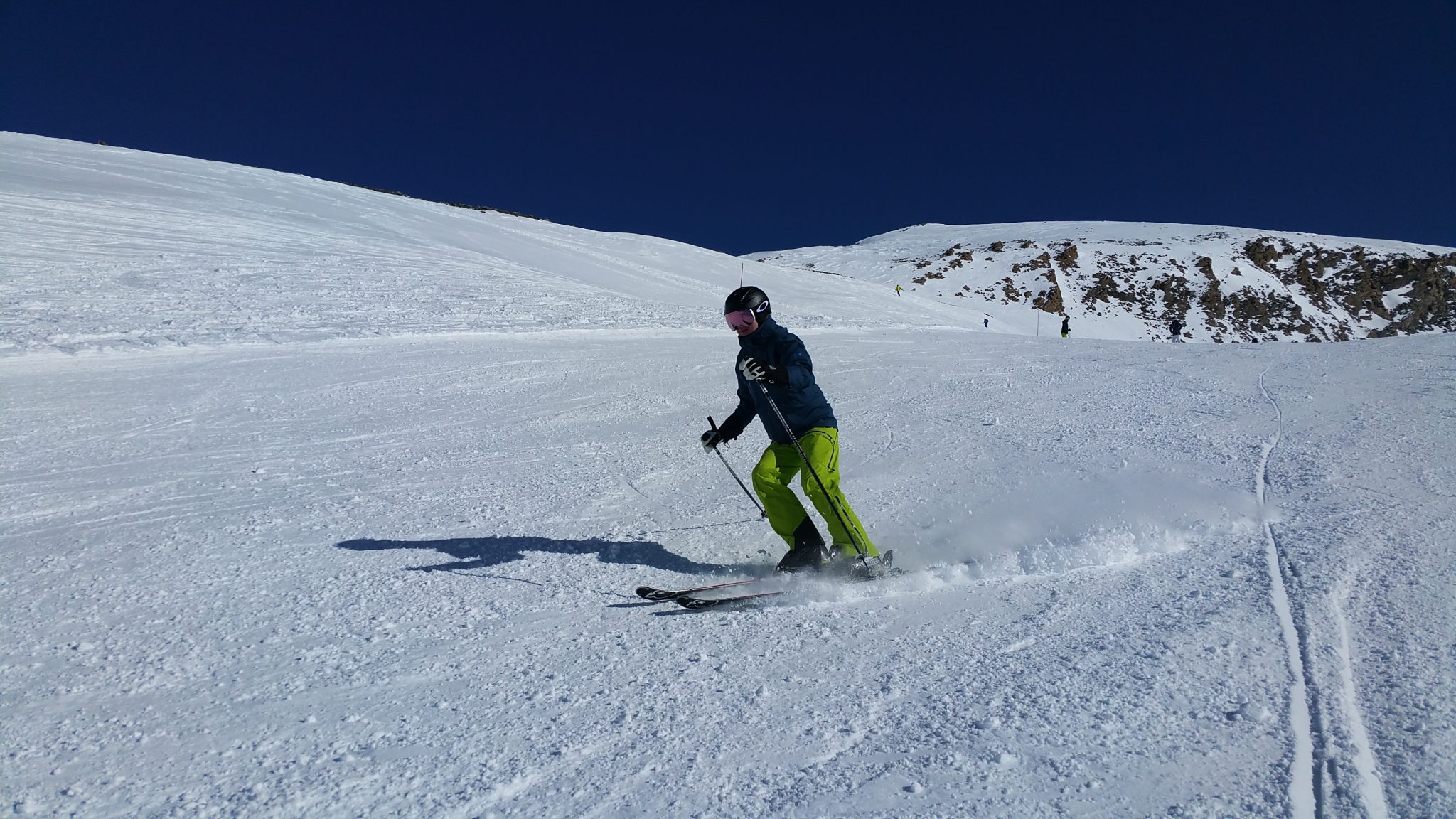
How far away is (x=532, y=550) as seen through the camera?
16.1 ft

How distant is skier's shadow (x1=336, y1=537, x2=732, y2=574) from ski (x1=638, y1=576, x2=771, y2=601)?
1.27ft

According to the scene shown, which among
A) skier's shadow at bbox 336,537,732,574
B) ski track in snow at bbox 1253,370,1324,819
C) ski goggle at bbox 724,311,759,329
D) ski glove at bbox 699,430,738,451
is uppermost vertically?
ski goggle at bbox 724,311,759,329

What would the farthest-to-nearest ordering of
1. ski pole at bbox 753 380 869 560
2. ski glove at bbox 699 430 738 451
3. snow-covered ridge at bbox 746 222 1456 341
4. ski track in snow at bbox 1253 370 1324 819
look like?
snow-covered ridge at bbox 746 222 1456 341, ski glove at bbox 699 430 738 451, ski pole at bbox 753 380 869 560, ski track in snow at bbox 1253 370 1324 819

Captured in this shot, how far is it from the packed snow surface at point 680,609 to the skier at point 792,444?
375 millimetres

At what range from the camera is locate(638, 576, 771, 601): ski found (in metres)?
4.02

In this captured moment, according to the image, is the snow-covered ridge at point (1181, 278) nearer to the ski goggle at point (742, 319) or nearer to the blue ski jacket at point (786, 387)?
the blue ski jacket at point (786, 387)

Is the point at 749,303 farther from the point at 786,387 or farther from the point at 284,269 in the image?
the point at 284,269

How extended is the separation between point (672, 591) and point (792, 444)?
1.12 m

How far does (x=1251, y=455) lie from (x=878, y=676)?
4.89 meters

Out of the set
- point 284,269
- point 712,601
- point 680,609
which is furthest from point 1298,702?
point 284,269

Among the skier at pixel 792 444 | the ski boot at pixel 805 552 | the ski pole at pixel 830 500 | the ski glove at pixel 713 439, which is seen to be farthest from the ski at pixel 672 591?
the ski glove at pixel 713 439

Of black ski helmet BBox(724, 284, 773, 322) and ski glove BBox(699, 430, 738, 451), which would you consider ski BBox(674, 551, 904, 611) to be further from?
black ski helmet BBox(724, 284, 773, 322)

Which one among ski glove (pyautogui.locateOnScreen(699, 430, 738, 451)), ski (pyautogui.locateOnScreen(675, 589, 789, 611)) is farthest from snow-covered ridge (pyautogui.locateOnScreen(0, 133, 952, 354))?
ski (pyautogui.locateOnScreen(675, 589, 789, 611))

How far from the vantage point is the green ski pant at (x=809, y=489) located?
179 inches
